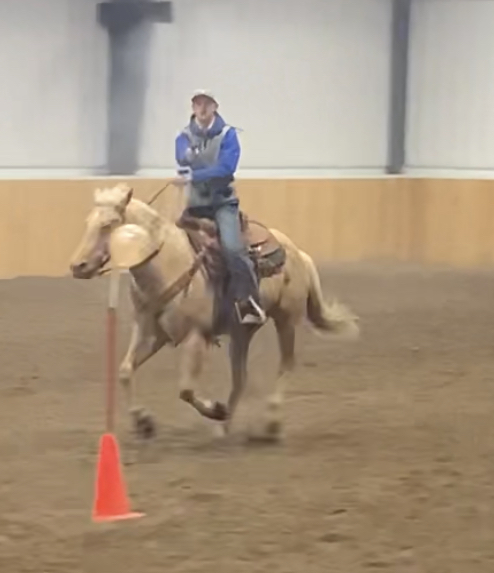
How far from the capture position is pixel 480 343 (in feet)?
37.0

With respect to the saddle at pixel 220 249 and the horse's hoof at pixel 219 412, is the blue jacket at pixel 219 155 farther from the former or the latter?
the horse's hoof at pixel 219 412

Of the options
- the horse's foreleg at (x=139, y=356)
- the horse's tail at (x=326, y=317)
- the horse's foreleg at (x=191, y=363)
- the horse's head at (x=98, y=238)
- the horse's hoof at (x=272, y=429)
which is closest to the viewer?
the horse's head at (x=98, y=238)

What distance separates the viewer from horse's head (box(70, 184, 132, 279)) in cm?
664

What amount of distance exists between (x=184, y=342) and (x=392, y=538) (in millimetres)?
1877

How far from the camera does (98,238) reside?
21.9ft

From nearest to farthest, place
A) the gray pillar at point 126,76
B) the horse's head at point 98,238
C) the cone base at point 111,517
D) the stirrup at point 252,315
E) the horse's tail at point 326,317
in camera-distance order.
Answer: the cone base at point 111,517 < the horse's head at point 98,238 < the stirrup at point 252,315 < the horse's tail at point 326,317 < the gray pillar at point 126,76

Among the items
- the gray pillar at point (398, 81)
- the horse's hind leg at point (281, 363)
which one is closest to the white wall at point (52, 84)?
the gray pillar at point (398, 81)

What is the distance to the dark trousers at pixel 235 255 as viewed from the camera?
7074 mm

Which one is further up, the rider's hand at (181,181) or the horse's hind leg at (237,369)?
the rider's hand at (181,181)

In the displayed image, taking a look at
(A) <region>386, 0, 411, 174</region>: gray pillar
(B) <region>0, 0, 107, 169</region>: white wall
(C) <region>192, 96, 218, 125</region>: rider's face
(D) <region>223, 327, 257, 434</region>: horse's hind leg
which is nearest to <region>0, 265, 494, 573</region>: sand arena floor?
(D) <region>223, 327, 257, 434</region>: horse's hind leg

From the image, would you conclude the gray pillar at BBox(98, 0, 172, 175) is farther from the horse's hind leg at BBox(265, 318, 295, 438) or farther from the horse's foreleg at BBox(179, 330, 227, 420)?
the horse's foreleg at BBox(179, 330, 227, 420)

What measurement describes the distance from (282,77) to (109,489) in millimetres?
13211

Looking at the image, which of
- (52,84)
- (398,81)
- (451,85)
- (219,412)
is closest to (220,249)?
(219,412)

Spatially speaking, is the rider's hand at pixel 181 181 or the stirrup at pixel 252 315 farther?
the stirrup at pixel 252 315
